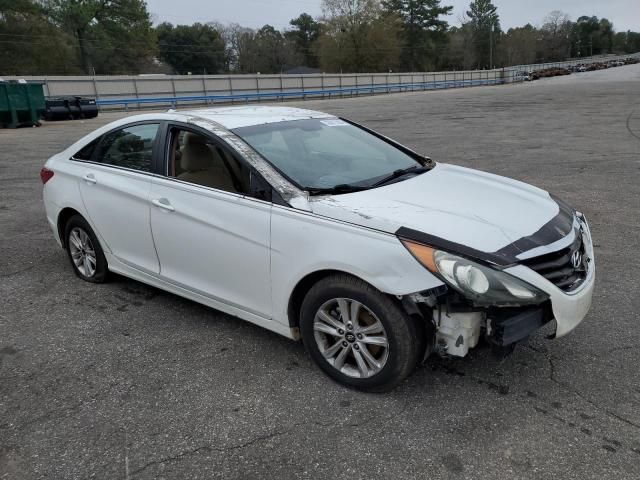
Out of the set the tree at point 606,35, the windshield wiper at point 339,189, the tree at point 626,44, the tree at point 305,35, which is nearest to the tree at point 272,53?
the tree at point 305,35

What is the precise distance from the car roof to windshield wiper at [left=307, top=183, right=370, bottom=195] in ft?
2.80

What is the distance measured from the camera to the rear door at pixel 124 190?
394 cm

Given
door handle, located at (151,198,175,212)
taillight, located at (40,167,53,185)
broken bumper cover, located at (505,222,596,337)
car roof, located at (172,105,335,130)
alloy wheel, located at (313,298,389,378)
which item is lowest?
alloy wheel, located at (313,298,389,378)

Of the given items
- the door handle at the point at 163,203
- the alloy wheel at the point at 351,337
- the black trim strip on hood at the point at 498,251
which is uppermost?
the door handle at the point at 163,203

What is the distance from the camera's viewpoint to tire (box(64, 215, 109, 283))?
4504mm

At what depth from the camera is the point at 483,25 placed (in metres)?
130

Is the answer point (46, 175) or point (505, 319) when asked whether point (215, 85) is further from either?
point (505, 319)

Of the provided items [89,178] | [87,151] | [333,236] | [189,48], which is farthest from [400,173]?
[189,48]

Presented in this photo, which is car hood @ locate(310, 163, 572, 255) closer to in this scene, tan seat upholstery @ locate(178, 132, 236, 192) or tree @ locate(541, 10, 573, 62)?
tan seat upholstery @ locate(178, 132, 236, 192)

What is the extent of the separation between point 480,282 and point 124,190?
8.87 feet

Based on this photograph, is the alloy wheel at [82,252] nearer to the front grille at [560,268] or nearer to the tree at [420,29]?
the front grille at [560,268]

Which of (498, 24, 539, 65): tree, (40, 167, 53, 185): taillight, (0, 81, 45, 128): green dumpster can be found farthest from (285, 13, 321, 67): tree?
(40, 167, 53, 185): taillight

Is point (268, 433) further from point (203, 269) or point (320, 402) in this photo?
point (203, 269)

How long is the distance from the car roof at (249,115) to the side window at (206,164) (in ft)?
0.62
